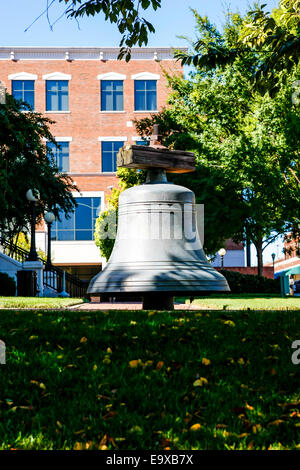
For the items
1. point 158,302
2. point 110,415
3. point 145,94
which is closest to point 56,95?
point 145,94

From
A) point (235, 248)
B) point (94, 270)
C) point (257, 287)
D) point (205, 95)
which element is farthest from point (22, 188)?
point (235, 248)

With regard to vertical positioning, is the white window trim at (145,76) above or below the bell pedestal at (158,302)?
above

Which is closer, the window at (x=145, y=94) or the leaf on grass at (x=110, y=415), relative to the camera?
the leaf on grass at (x=110, y=415)

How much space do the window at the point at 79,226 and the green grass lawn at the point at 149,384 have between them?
30615 millimetres

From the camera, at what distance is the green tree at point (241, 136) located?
20656mm

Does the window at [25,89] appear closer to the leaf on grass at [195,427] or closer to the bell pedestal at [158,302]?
the bell pedestal at [158,302]

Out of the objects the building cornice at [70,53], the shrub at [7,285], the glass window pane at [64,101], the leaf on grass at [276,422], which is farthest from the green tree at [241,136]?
the leaf on grass at [276,422]

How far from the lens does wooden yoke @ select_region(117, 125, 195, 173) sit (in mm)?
9203

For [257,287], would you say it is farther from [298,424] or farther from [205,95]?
[298,424]

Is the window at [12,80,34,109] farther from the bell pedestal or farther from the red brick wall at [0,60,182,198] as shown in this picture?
the bell pedestal

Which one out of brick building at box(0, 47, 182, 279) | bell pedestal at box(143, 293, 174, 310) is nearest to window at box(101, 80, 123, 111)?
brick building at box(0, 47, 182, 279)
